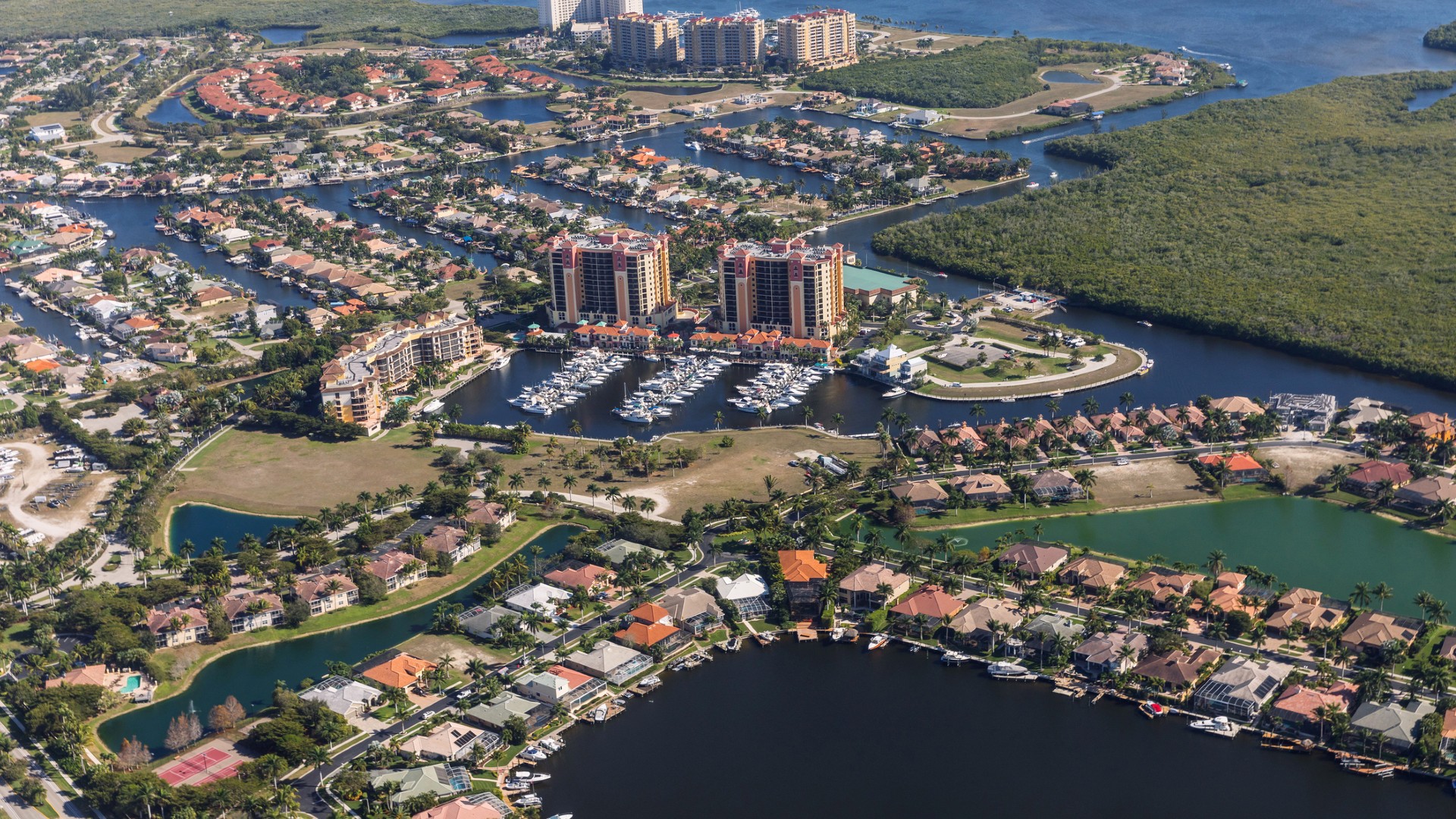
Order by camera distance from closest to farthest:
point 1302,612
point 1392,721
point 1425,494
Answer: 1. point 1392,721
2. point 1302,612
3. point 1425,494

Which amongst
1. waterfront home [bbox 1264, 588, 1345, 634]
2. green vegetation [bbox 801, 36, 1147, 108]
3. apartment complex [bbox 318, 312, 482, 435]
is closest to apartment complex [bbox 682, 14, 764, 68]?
green vegetation [bbox 801, 36, 1147, 108]

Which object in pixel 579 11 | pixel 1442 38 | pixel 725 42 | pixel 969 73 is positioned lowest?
pixel 969 73

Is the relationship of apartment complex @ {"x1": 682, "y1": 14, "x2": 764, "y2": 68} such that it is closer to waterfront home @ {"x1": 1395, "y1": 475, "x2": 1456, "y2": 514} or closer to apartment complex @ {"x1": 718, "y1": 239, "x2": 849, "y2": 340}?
apartment complex @ {"x1": 718, "y1": 239, "x2": 849, "y2": 340}

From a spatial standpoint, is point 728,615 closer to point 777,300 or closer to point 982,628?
point 982,628

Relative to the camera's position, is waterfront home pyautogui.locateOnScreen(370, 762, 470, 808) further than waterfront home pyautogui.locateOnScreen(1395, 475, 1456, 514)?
No

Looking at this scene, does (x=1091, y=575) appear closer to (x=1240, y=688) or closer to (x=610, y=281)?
(x=1240, y=688)

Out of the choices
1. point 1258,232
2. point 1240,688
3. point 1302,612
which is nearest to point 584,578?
point 1240,688
